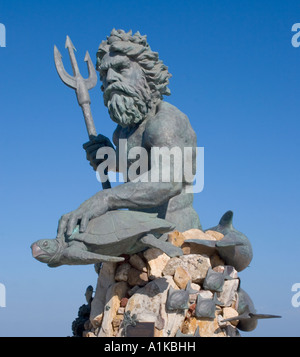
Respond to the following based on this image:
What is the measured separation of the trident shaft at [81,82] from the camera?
6723 millimetres

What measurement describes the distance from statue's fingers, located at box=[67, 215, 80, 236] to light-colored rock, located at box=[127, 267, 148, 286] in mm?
812

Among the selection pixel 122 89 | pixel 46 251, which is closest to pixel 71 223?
pixel 46 251

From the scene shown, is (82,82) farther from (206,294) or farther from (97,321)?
(206,294)

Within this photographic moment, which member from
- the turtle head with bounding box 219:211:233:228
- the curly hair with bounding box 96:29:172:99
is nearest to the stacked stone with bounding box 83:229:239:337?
the turtle head with bounding box 219:211:233:228

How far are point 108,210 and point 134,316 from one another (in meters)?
1.00

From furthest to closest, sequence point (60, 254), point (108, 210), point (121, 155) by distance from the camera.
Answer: point (121, 155) → point (108, 210) → point (60, 254)

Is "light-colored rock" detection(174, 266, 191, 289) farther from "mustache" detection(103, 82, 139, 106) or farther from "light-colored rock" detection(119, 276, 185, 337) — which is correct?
"mustache" detection(103, 82, 139, 106)

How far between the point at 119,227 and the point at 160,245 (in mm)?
408

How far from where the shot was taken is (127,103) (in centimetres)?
598

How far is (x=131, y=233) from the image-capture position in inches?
205

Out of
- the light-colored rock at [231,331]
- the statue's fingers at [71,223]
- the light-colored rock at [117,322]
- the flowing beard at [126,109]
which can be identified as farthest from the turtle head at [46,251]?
the light-colored rock at [231,331]

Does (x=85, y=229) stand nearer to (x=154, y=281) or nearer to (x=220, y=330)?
(x=154, y=281)

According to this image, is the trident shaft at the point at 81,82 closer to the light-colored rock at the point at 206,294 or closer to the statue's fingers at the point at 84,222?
the statue's fingers at the point at 84,222
